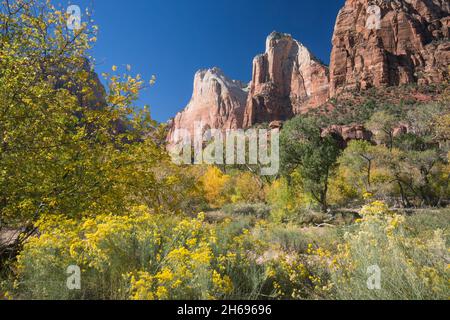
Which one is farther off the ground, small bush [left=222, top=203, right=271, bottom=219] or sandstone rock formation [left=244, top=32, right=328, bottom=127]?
sandstone rock formation [left=244, top=32, right=328, bottom=127]

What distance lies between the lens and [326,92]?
337ft

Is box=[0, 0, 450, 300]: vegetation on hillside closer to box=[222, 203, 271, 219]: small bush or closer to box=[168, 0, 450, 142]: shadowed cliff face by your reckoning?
box=[222, 203, 271, 219]: small bush

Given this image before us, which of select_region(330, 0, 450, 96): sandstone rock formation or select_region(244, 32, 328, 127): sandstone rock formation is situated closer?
select_region(330, 0, 450, 96): sandstone rock formation

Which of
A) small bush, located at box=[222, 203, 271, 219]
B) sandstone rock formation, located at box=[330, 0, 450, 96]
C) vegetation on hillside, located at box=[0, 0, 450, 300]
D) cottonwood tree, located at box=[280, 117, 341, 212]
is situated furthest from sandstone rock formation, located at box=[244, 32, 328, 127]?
vegetation on hillside, located at box=[0, 0, 450, 300]

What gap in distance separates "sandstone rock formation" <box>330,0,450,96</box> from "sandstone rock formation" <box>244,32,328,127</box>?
40.6 ft

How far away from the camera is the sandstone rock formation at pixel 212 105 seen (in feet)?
359

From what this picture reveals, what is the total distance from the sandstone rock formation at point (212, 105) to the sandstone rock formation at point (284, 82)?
5.78 metres

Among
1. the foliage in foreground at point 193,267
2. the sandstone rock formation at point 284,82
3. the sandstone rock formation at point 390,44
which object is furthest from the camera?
the sandstone rock formation at point 284,82

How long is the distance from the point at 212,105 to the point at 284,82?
32.8 meters

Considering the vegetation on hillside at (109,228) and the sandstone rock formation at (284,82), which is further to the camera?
the sandstone rock formation at (284,82)

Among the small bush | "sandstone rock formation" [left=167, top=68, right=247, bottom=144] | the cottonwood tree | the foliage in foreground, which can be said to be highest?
"sandstone rock formation" [left=167, top=68, right=247, bottom=144]

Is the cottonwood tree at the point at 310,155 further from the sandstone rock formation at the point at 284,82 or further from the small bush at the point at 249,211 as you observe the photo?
the sandstone rock formation at the point at 284,82

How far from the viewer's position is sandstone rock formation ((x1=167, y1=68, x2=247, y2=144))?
4309 inches

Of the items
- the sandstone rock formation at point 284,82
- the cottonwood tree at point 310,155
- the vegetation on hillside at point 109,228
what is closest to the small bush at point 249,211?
the cottonwood tree at point 310,155
